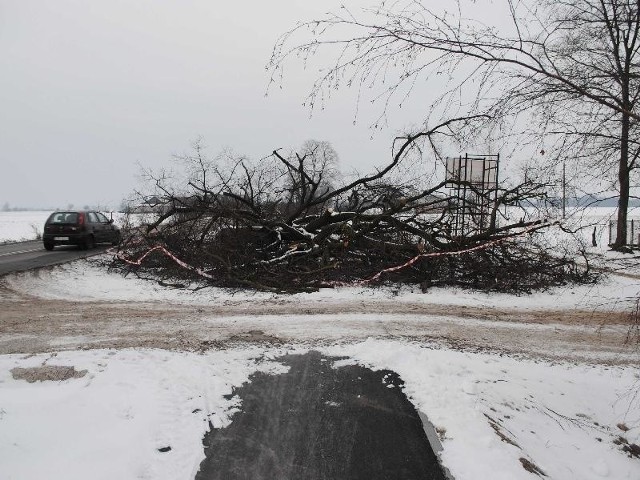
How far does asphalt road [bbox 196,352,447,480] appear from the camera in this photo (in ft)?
11.7

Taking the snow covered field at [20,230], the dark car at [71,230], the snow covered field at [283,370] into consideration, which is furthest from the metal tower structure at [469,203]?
the snow covered field at [20,230]

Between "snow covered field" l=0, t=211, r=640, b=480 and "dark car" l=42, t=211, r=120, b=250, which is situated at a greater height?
"dark car" l=42, t=211, r=120, b=250

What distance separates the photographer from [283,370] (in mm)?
5445

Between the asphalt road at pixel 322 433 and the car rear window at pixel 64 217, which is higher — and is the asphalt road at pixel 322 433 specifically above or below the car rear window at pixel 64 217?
below

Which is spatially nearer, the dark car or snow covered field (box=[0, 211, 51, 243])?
the dark car

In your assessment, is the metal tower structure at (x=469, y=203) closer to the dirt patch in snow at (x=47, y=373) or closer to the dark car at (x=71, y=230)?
the dirt patch in snow at (x=47, y=373)

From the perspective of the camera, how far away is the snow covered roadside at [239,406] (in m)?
3.51

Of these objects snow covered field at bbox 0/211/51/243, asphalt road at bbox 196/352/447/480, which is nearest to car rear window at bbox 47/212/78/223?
snow covered field at bbox 0/211/51/243

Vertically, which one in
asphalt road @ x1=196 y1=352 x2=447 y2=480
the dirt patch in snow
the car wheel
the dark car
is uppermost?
the dark car

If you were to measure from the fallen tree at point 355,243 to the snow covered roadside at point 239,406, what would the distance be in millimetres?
4728

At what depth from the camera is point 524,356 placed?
6.24 m

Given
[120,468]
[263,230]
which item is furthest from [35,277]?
[120,468]

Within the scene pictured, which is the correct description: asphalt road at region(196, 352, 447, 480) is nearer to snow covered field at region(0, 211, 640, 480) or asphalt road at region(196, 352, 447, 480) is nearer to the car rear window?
snow covered field at region(0, 211, 640, 480)

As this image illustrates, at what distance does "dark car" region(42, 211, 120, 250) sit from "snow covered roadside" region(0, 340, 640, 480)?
1398 cm
